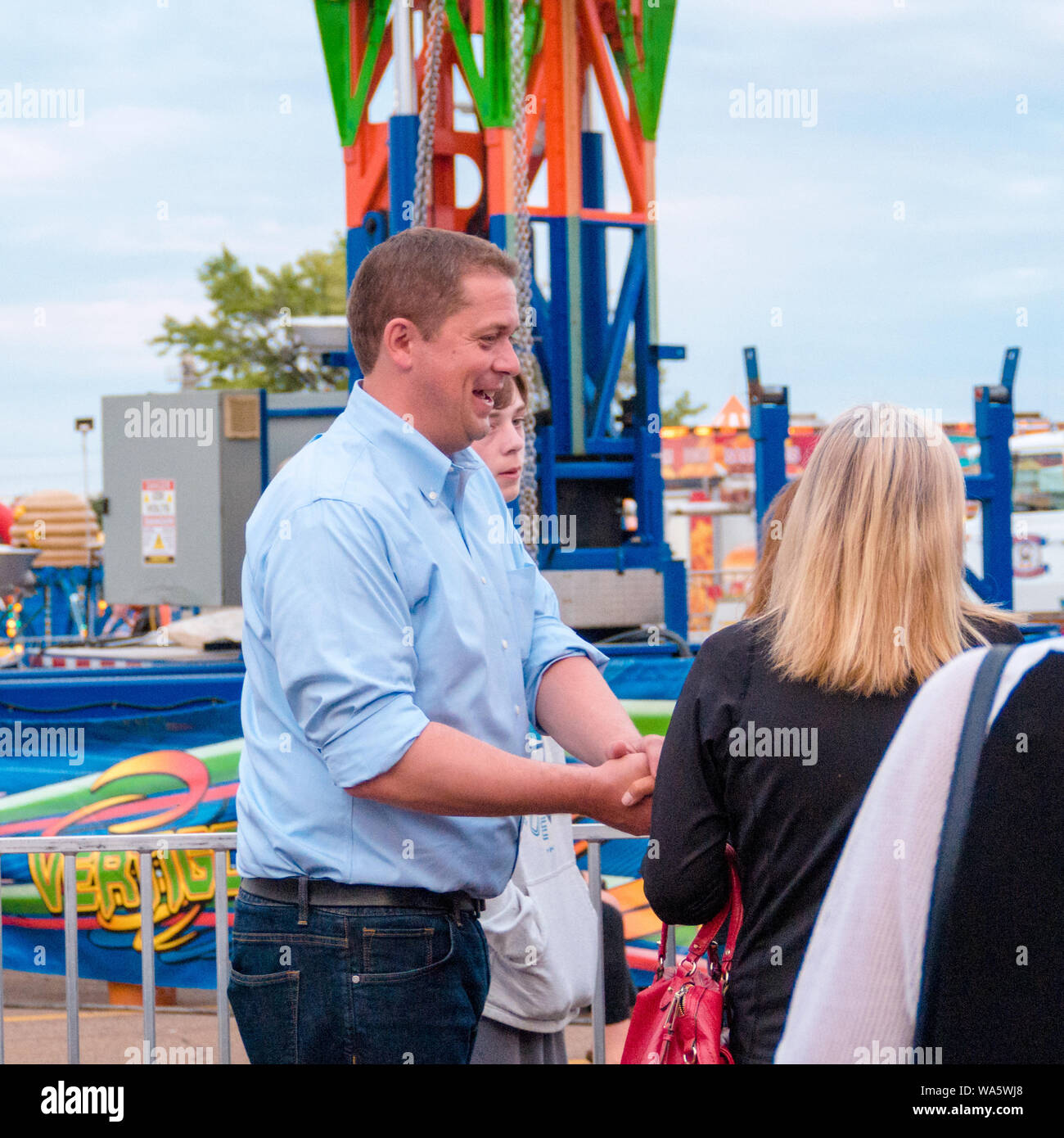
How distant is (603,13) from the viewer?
22.3ft

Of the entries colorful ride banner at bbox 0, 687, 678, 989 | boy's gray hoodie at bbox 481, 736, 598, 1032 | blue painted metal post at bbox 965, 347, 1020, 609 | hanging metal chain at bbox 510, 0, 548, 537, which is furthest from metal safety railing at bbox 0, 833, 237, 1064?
blue painted metal post at bbox 965, 347, 1020, 609

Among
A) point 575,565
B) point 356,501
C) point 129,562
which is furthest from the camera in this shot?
point 129,562

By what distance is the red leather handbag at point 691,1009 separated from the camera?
75.2 inches

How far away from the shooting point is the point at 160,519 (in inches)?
303

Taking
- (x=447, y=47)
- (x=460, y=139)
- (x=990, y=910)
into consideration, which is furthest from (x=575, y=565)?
(x=990, y=910)

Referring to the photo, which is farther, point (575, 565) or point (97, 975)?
point (575, 565)

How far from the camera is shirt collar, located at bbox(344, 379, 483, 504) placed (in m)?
2.14

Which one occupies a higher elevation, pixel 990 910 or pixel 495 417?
pixel 495 417

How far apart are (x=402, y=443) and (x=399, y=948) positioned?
81 centimetres

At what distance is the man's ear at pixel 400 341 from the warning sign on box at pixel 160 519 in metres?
5.79

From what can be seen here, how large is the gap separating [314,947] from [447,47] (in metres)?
5.70

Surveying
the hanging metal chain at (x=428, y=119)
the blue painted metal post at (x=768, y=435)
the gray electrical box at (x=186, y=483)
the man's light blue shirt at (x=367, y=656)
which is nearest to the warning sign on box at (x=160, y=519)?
the gray electrical box at (x=186, y=483)

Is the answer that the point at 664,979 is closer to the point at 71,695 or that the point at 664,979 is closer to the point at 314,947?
the point at 314,947

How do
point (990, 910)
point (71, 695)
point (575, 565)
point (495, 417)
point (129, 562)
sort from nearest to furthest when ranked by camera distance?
point (990, 910) < point (495, 417) < point (71, 695) < point (575, 565) < point (129, 562)
